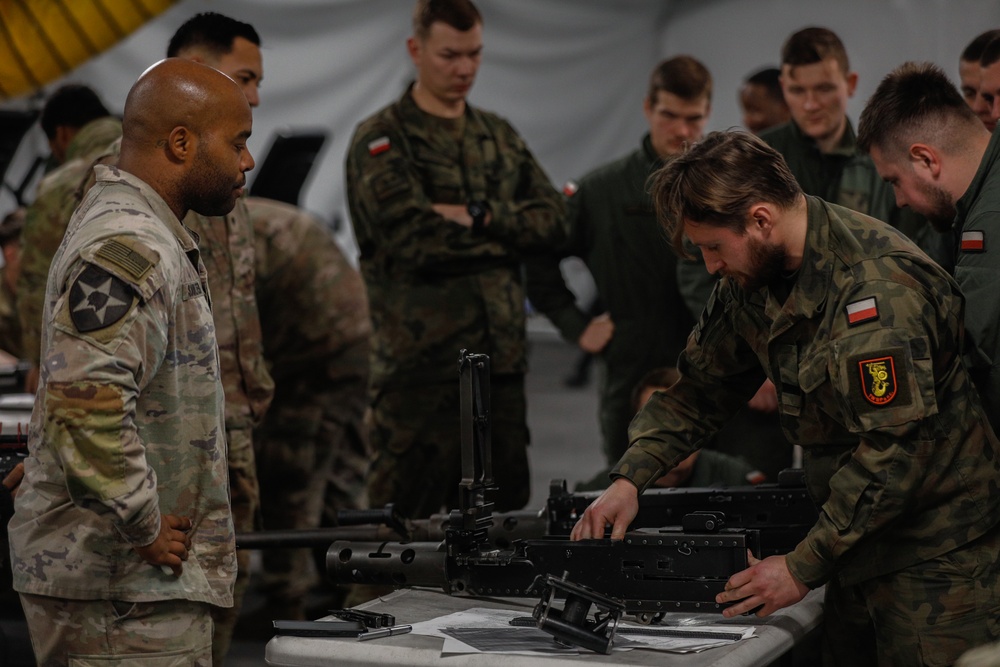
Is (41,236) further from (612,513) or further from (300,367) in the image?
(612,513)

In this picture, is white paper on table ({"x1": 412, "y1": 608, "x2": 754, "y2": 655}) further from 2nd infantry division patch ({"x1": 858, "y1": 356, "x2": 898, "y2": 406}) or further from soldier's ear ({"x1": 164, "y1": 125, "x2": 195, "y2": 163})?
soldier's ear ({"x1": 164, "y1": 125, "x2": 195, "y2": 163})

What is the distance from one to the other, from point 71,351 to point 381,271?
2178mm

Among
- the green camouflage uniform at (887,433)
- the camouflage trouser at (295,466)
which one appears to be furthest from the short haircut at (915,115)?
the camouflage trouser at (295,466)

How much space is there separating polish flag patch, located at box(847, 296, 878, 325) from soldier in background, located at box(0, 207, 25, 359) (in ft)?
11.9

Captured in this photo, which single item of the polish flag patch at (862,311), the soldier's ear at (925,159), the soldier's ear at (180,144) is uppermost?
the soldier's ear at (180,144)

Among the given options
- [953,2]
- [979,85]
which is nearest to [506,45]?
[953,2]

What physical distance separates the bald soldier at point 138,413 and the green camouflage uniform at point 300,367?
2291mm

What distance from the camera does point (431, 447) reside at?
4238 mm

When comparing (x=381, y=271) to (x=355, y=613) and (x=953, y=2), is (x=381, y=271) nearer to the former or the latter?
(x=355, y=613)

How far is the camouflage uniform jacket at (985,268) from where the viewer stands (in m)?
2.56

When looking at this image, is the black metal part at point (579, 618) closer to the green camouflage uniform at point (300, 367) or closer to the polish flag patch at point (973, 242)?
the polish flag patch at point (973, 242)

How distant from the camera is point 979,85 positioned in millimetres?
3756

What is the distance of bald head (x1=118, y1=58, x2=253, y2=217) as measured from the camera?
2.38 meters

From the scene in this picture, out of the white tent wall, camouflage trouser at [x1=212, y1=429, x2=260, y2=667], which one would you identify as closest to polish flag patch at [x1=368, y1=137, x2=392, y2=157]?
camouflage trouser at [x1=212, y1=429, x2=260, y2=667]
